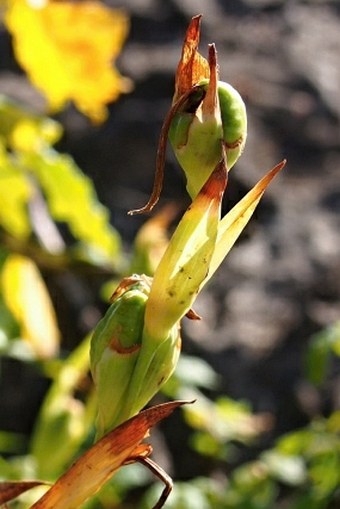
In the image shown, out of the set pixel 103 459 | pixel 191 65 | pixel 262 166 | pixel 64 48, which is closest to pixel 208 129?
pixel 191 65

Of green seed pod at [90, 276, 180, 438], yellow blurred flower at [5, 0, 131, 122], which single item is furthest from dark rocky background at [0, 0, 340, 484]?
green seed pod at [90, 276, 180, 438]

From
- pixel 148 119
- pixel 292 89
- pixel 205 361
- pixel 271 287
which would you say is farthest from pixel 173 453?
pixel 292 89

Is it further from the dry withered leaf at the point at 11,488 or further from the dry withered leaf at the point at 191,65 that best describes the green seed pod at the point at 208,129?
the dry withered leaf at the point at 11,488

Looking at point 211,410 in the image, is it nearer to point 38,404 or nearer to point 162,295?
point 38,404

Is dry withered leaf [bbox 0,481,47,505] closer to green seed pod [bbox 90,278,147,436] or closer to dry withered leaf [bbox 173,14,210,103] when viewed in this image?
green seed pod [bbox 90,278,147,436]

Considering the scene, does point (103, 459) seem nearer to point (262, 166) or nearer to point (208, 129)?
point (208, 129)

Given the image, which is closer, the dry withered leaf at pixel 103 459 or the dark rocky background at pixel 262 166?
the dry withered leaf at pixel 103 459

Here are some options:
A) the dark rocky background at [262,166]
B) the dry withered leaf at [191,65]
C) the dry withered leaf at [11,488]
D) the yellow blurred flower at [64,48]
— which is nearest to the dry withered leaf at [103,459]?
the dry withered leaf at [11,488]
